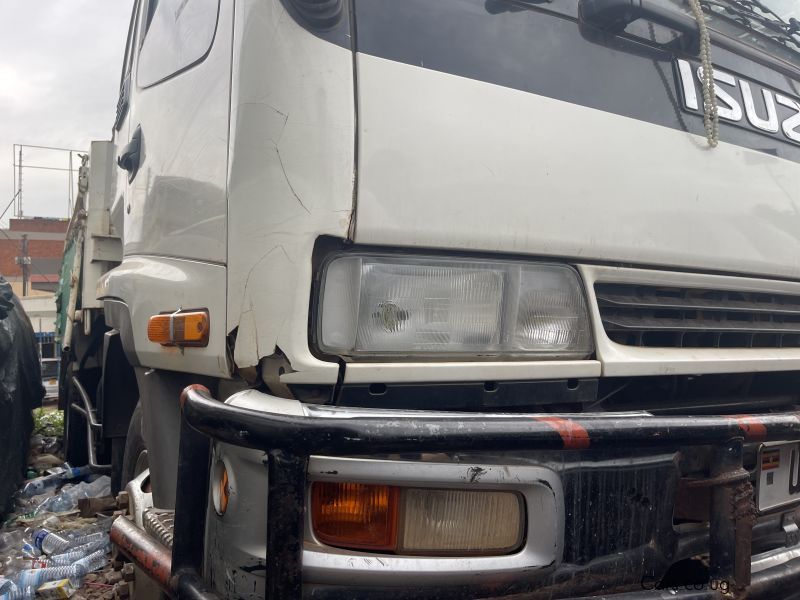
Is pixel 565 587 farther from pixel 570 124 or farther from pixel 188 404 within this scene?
pixel 570 124

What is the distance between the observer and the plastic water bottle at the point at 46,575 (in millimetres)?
3215

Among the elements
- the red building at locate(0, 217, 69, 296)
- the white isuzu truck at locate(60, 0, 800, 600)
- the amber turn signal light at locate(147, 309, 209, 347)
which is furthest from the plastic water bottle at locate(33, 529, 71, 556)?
the red building at locate(0, 217, 69, 296)

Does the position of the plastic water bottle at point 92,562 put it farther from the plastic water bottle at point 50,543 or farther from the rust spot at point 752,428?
the rust spot at point 752,428

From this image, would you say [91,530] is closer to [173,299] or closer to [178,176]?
[173,299]

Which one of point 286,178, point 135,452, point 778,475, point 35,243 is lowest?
point 135,452

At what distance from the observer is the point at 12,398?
4426mm

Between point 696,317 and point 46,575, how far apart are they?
3168mm

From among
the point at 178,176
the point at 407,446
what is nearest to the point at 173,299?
the point at 178,176

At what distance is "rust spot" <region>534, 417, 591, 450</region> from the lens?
1.29 meters

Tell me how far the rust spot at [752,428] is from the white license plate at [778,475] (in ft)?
0.84

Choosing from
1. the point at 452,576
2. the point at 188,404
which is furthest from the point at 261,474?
the point at 452,576

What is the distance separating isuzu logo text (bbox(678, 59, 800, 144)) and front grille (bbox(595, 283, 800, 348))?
1.68 ft

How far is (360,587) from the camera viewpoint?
1266 mm

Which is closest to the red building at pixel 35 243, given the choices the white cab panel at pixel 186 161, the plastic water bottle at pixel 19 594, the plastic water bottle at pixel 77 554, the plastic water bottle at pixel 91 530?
the plastic water bottle at pixel 91 530
